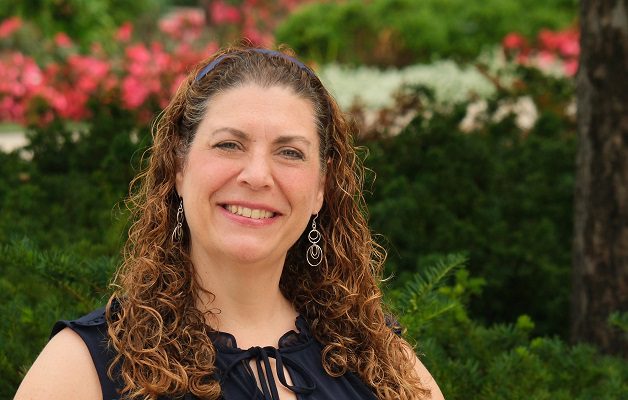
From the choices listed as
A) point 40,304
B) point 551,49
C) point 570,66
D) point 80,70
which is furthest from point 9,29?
point 40,304

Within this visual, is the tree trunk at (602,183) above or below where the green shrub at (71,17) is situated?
below

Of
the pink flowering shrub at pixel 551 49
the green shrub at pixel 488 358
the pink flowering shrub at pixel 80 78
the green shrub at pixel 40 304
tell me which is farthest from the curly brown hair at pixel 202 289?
the pink flowering shrub at pixel 551 49

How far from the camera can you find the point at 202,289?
2379 millimetres

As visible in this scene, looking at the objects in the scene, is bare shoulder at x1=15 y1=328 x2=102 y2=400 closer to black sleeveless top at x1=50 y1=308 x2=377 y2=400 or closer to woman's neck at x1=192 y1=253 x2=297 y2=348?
black sleeveless top at x1=50 y1=308 x2=377 y2=400

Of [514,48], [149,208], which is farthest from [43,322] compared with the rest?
[514,48]

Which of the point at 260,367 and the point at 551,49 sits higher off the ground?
the point at 551,49

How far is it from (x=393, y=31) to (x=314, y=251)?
34.7 ft

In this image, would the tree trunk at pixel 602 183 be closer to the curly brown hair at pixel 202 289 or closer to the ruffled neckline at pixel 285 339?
the curly brown hair at pixel 202 289

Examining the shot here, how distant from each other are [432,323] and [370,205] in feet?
4.73

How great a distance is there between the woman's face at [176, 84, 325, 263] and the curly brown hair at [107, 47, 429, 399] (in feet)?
0.17

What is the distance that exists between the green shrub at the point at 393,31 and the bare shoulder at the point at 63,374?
10.6 metres

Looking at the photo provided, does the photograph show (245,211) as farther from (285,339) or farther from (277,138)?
(285,339)

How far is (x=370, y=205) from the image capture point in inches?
190

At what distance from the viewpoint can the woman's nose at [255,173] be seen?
228 cm
